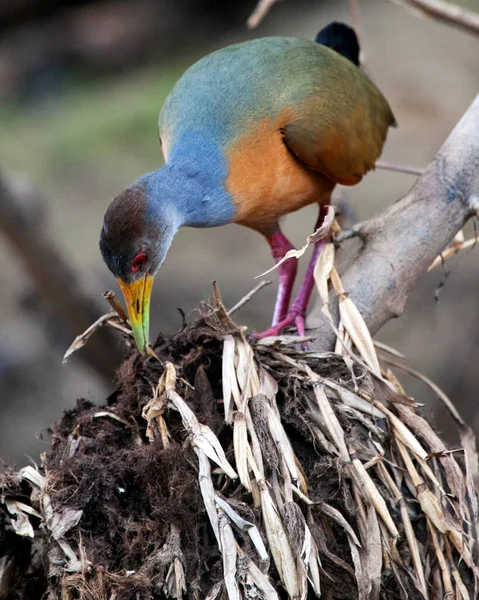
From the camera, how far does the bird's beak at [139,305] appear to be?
8.64ft

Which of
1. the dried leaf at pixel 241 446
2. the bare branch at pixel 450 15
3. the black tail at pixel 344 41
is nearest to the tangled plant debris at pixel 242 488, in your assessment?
the dried leaf at pixel 241 446

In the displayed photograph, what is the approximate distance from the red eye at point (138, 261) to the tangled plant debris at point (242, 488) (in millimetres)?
440

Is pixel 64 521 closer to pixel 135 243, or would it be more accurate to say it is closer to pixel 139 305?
pixel 139 305

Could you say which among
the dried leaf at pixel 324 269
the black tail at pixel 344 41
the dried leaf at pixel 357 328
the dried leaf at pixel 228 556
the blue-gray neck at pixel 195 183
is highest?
the black tail at pixel 344 41

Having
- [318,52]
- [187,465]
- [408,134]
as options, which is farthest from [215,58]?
[408,134]

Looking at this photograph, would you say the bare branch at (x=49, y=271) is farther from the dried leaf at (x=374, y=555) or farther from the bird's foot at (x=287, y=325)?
the dried leaf at (x=374, y=555)

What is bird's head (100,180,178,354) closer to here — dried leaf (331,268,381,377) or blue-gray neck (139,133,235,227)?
blue-gray neck (139,133,235,227)

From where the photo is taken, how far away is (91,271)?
6859 mm

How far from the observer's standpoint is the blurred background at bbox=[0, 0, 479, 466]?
6219mm

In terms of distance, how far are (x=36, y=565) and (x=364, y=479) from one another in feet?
3.17

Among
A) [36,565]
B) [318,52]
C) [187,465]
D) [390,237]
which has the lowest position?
[36,565]

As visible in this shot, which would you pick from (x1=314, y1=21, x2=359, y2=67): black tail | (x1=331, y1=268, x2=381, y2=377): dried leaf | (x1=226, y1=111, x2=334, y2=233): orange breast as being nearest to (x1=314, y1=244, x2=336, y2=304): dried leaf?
(x1=331, y1=268, x2=381, y2=377): dried leaf

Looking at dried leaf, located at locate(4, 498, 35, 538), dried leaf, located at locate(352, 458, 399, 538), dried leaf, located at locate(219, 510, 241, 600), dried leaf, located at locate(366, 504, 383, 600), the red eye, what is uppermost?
the red eye

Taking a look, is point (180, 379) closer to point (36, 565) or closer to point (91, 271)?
point (36, 565)
